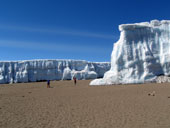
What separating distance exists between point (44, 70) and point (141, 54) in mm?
48544

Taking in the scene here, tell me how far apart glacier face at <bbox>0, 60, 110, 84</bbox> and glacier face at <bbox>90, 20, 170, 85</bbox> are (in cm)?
4078

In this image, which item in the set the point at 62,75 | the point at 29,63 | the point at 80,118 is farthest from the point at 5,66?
the point at 80,118

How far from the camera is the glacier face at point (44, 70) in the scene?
197ft

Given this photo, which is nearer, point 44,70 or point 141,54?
point 141,54

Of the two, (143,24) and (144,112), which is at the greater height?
(143,24)

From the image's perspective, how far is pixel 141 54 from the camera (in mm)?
24000

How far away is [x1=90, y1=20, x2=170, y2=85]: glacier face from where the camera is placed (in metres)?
23.0

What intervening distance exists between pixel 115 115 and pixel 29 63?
61684mm

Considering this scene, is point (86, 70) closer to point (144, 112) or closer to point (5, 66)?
point (5, 66)

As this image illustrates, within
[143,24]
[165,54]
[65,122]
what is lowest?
[65,122]

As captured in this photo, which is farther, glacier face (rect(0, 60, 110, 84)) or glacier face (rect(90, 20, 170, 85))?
glacier face (rect(0, 60, 110, 84))

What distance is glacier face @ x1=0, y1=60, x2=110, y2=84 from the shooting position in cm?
5990

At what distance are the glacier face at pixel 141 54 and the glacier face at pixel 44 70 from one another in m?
40.8

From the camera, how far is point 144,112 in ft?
23.7
